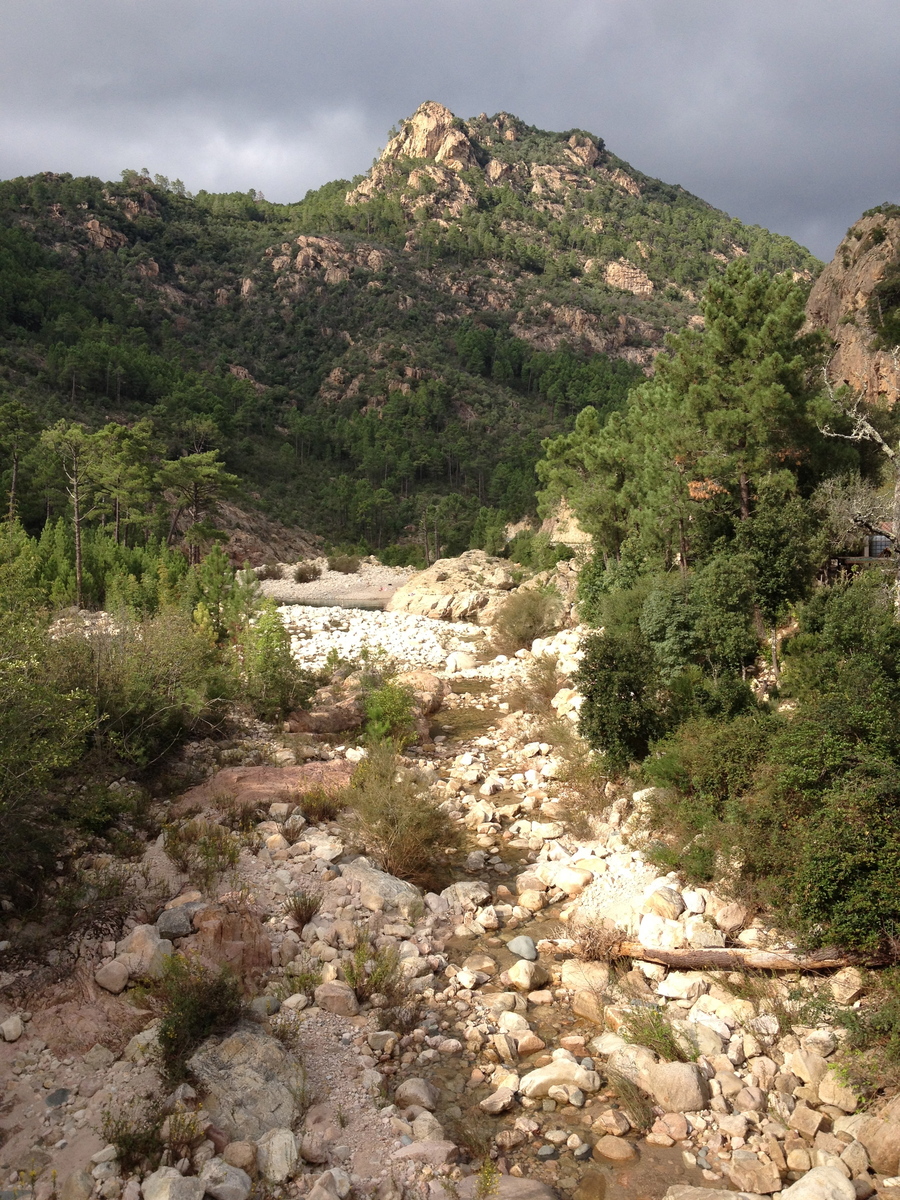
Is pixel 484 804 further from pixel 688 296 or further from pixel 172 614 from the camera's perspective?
pixel 688 296

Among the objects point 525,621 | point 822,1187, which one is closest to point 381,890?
point 822,1187

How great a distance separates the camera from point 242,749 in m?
11.5

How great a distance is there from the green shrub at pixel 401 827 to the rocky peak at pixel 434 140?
544ft

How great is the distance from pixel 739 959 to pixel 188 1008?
Answer: 4.68 m

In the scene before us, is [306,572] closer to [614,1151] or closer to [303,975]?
[303,975]

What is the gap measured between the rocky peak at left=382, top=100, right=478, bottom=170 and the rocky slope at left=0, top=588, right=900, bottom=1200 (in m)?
168

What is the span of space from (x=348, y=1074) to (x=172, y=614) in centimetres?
923

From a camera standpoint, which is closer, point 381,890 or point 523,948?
point 523,948

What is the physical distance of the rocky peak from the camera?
15250 centimetres

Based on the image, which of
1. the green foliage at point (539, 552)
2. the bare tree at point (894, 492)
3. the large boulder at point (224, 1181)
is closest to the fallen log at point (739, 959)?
the large boulder at point (224, 1181)

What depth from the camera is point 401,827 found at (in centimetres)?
866

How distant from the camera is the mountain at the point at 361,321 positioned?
216ft

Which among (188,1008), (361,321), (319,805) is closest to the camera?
(188,1008)

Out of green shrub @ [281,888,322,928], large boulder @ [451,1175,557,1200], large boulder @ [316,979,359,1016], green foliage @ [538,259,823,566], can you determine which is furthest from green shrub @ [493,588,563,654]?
large boulder @ [451,1175,557,1200]
